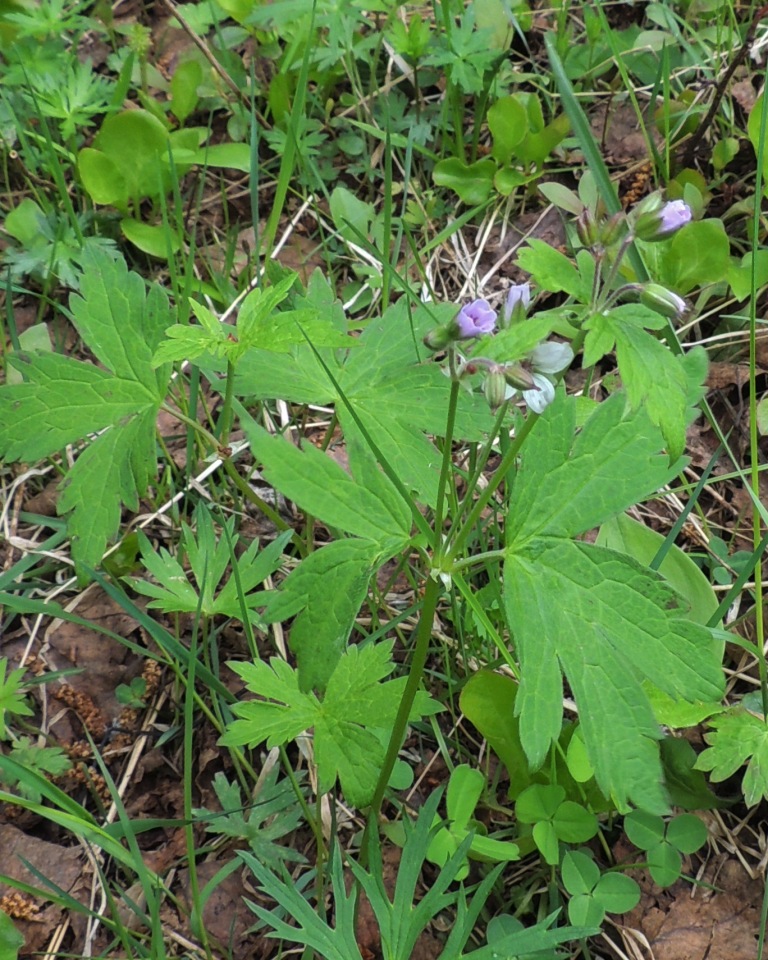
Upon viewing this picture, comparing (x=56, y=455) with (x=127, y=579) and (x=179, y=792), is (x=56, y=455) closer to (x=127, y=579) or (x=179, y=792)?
(x=127, y=579)

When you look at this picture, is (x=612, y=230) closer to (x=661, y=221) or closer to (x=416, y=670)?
(x=661, y=221)

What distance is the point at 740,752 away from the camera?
76.5 inches

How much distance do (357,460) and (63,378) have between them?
812mm

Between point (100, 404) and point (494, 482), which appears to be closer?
point (494, 482)

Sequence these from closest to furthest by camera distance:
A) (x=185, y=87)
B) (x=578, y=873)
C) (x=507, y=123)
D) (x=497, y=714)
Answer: (x=578, y=873) < (x=497, y=714) < (x=507, y=123) < (x=185, y=87)

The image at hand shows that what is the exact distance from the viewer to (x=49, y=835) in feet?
6.98

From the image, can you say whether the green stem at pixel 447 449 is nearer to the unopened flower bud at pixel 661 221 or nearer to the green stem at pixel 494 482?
the green stem at pixel 494 482

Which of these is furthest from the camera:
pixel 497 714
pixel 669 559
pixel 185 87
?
pixel 185 87

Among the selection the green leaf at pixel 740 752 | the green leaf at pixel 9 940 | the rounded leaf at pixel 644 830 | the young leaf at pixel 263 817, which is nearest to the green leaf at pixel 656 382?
the green leaf at pixel 740 752

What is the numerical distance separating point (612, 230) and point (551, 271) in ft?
0.48

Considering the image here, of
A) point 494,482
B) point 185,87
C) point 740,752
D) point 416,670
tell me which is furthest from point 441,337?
point 185,87

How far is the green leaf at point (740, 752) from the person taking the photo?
6.26ft

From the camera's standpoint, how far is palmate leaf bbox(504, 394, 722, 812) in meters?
1.51

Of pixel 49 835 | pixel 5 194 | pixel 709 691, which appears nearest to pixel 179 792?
pixel 49 835
